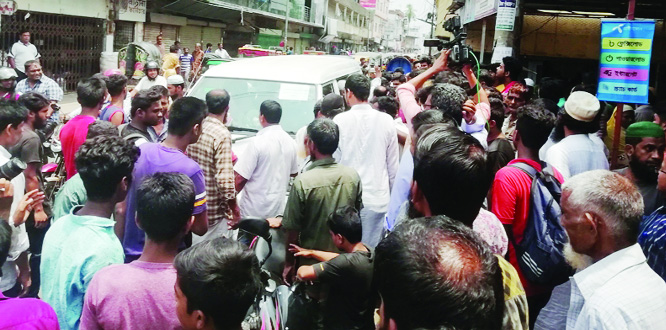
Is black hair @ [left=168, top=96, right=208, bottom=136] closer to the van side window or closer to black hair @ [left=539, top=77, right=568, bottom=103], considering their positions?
the van side window

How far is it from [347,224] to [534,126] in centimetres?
120

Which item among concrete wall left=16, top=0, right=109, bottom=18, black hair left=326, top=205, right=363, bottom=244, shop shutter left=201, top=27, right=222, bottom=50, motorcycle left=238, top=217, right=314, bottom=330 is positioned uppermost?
shop shutter left=201, top=27, right=222, bottom=50

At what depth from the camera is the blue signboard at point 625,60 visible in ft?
16.6

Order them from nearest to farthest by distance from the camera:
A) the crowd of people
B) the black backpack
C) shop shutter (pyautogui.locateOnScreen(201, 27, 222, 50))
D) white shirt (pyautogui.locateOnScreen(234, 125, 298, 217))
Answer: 1. the crowd of people
2. the black backpack
3. white shirt (pyautogui.locateOnScreen(234, 125, 298, 217))
4. shop shutter (pyautogui.locateOnScreen(201, 27, 222, 50))

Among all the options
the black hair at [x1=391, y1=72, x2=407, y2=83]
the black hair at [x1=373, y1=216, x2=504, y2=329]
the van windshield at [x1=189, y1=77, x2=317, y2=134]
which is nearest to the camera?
the black hair at [x1=373, y1=216, x2=504, y2=329]

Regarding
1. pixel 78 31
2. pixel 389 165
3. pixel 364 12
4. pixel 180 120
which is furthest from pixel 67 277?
pixel 364 12

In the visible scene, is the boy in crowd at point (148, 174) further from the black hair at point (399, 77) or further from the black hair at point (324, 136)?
the black hair at point (399, 77)

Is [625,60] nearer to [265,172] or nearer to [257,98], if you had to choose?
[265,172]

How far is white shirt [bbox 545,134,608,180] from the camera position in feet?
13.4

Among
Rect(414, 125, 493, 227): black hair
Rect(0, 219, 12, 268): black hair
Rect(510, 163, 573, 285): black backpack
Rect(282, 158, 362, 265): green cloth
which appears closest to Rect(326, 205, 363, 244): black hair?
Rect(282, 158, 362, 265): green cloth

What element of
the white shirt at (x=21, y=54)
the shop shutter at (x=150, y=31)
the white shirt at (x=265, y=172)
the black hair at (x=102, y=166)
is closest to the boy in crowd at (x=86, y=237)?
the black hair at (x=102, y=166)

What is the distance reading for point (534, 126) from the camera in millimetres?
3281

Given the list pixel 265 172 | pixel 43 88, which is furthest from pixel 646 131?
pixel 43 88

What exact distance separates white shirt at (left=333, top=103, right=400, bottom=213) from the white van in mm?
1530
